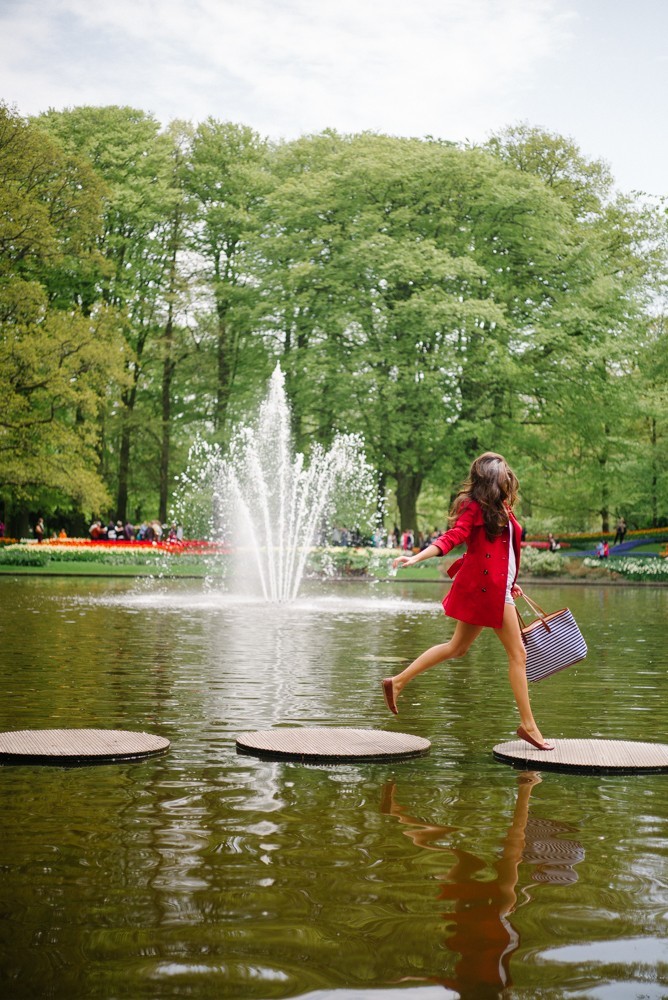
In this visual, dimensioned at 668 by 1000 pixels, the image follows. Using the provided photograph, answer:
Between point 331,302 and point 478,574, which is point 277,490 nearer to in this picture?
point 331,302

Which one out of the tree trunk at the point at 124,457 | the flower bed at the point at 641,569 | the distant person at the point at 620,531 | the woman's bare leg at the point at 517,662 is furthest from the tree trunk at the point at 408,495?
the woman's bare leg at the point at 517,662

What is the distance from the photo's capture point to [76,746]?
24.3 feet

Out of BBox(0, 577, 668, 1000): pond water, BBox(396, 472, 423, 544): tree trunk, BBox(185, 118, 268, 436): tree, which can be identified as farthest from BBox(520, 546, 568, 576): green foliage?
BBox(0, 577, 668, 1000): pond water

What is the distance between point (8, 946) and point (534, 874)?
1957 mm

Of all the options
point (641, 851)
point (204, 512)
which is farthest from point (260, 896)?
point (204, 512)

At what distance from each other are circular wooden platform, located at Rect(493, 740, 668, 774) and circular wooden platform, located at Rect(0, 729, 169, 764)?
201 centimetres

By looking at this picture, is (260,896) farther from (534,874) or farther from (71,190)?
(71,190)

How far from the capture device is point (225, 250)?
172 ft

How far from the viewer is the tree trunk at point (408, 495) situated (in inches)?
1838

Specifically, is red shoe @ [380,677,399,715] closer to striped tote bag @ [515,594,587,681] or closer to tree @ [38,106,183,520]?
striped tote bag @ [515,594,587,681]

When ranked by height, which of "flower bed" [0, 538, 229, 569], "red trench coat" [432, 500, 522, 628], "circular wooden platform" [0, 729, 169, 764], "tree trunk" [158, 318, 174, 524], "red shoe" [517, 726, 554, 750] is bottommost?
"circular wooden platform" [0, 729, 169, 764]

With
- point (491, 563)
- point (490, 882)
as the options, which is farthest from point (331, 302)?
point (490, 882)

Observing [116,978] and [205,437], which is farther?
[205,437]

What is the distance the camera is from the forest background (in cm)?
4147
